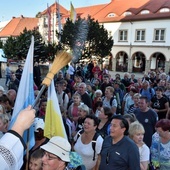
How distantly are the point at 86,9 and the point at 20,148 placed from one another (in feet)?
147

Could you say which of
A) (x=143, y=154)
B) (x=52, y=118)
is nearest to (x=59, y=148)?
(x=52, y=118)

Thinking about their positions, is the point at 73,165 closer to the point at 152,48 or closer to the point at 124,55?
the point at 152,48

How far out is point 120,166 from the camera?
2.88 meters

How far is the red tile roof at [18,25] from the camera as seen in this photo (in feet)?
188

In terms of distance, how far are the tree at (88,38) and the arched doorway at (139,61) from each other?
10.1 metres

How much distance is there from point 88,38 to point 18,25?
40.0 m

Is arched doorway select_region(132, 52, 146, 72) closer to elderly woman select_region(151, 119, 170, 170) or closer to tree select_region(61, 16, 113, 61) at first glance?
tree select_region(61, 16, 113, 61)

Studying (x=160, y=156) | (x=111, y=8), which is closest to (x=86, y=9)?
(x=111, y=8)

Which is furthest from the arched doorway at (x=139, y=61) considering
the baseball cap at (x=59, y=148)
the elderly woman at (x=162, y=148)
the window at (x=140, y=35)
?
the baseball cap at (x=59, y=148)

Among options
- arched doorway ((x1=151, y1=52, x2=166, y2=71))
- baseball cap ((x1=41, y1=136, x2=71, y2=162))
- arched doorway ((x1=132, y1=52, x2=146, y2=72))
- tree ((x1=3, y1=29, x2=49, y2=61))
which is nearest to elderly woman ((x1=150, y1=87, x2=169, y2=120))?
baseball cap ((x1=41, y1=136, x2=71, y2=162))

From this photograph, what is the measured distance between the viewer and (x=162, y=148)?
139 inches

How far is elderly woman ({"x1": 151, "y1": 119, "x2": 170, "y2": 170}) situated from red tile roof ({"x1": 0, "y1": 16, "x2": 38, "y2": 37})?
57.1 meters

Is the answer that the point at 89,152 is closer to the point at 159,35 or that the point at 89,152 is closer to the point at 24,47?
the point at 24,47

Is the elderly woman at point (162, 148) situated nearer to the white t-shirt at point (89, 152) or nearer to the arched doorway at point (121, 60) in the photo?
the white t-shirt at point (89, 152)
